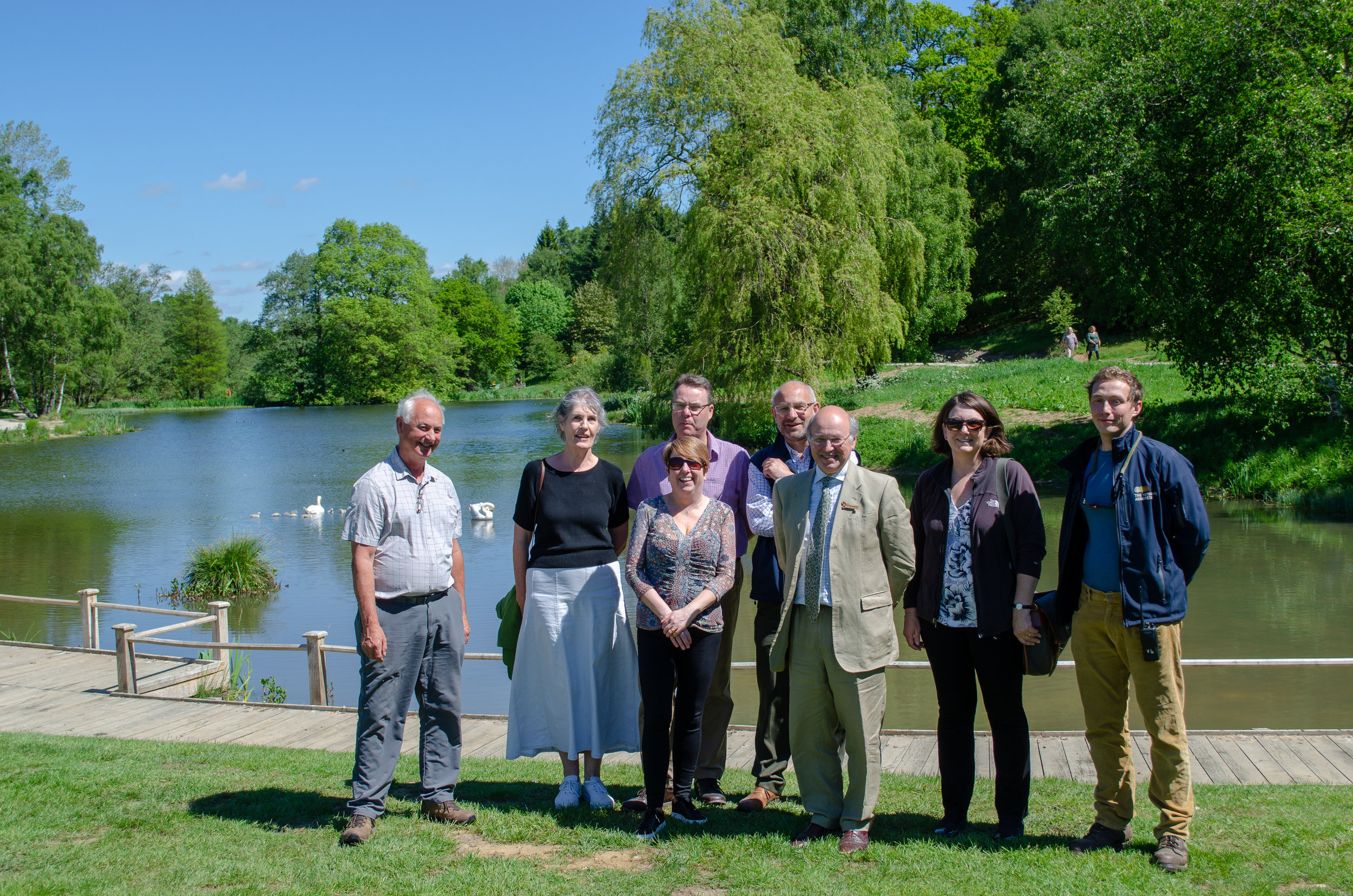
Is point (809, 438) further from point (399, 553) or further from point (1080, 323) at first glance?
point (1080, 323)

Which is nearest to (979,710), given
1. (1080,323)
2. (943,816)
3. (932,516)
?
(943,816)

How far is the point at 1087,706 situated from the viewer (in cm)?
398

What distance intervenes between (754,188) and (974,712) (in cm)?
1818

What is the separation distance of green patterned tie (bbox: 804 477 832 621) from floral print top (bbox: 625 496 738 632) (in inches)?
15.0

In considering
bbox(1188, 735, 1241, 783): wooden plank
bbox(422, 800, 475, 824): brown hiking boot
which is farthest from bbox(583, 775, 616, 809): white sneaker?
bbox(1188, 735, 1241, 783): wooden plank

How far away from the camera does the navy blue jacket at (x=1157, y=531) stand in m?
3.71

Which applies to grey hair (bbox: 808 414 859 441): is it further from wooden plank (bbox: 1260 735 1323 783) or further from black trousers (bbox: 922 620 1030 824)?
wooden plank (bbox: 1260 735 1323 783)

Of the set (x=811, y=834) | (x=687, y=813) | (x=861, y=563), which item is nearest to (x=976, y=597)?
(x=861, y=563)

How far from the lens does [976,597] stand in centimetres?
398

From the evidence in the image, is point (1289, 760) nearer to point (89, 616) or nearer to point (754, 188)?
point (89, 616)

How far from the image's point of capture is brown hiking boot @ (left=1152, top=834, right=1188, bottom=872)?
3.60 metres

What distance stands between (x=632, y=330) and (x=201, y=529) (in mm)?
10663

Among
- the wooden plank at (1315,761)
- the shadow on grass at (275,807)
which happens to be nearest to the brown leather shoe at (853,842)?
the shadow on grass at (275,807)

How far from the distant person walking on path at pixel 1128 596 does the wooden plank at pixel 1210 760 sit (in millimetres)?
1331
